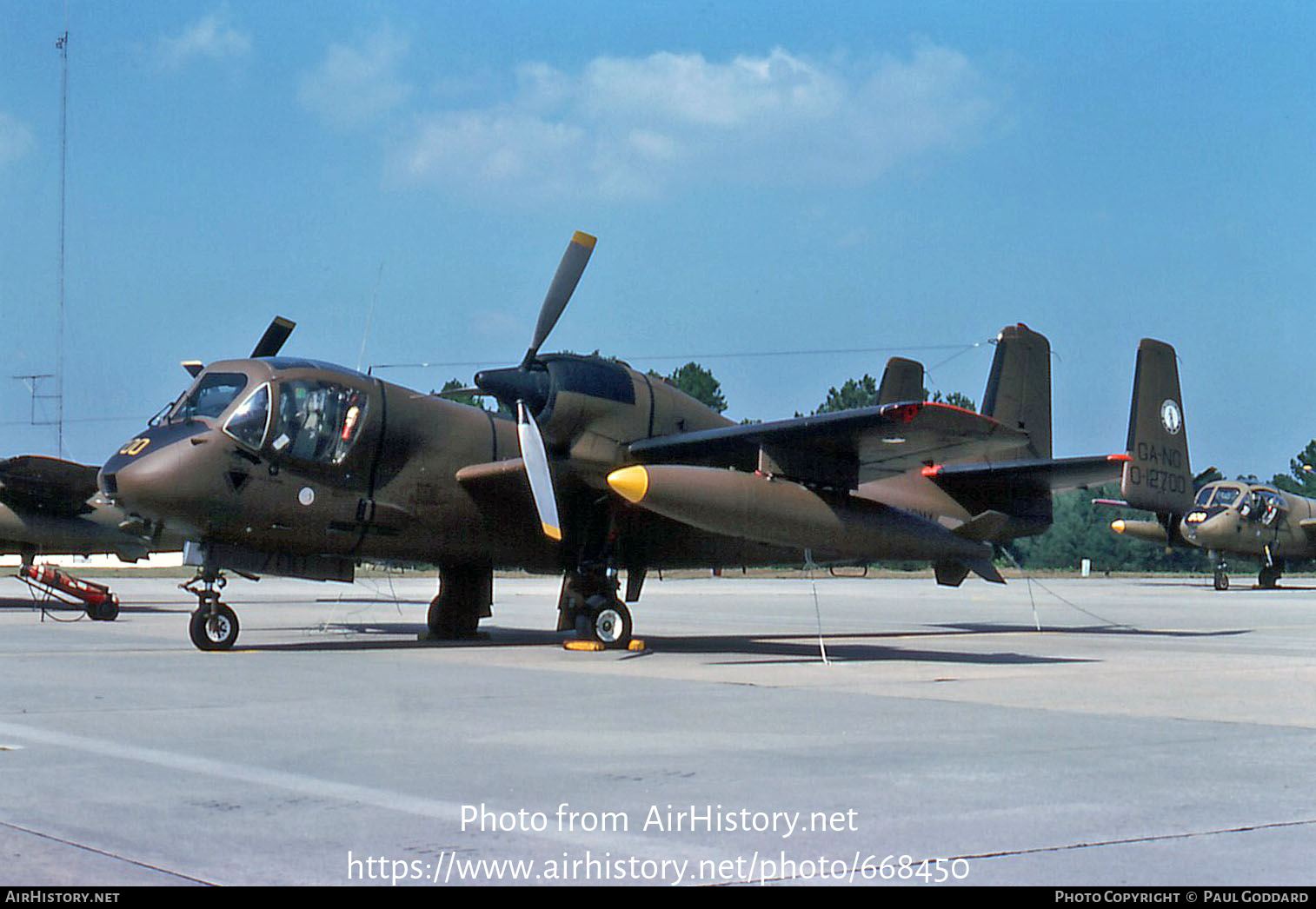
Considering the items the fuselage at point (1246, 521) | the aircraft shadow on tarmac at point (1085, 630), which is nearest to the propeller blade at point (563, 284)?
the aircraft shadow on tarmac at point (1085, 630)

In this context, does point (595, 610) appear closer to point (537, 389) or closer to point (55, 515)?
point (537, 389)

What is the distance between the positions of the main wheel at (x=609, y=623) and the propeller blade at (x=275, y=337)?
584 cm

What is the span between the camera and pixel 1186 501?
24.7 m

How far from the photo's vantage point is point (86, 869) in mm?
5332

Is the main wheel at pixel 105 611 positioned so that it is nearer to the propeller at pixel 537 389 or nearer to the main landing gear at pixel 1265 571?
the propeller at pixel 537 389

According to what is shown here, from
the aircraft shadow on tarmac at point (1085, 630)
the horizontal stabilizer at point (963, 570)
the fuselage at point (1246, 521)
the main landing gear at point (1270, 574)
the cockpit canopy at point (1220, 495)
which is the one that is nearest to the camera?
the horizontal stabilizer at point (963, 570)

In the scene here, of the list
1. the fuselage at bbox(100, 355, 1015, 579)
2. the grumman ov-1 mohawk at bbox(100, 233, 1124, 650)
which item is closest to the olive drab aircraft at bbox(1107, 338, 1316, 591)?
the grumman ov-1 mohawk at bbox(100, 233, 1124, 650)

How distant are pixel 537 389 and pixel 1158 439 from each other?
12269mm

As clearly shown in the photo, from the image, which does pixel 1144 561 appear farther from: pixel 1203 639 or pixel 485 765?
pixel 485 765

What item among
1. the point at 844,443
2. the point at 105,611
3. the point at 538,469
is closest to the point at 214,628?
the point at 538,469

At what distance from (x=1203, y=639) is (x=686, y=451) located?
30.2 ft

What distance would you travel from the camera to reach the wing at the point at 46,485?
28.5 m

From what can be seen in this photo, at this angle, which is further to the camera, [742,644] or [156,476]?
[742,644]

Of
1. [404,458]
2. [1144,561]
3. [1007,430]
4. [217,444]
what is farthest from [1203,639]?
[1144,561]
